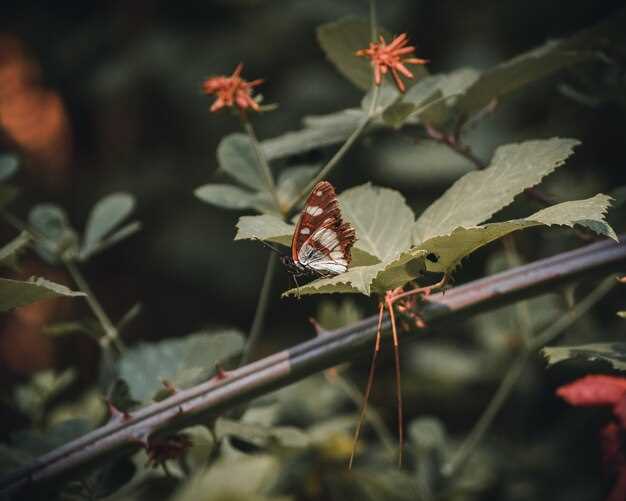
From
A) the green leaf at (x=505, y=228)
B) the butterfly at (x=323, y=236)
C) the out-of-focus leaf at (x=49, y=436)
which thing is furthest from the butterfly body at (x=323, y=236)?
the out-of-focus leaf at (x=49, y=436)

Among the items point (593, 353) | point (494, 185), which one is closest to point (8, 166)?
point (494, 185)

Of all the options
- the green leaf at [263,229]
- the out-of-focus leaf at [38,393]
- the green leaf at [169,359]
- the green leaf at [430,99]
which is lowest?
the out-of-focus leaf at [38,393]

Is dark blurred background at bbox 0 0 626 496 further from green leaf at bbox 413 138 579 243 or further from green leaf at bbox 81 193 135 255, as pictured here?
green leaf at bbox 413 138 579 243

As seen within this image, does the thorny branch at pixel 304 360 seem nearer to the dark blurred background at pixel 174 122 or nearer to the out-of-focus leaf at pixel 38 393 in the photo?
the out-of-focus leaf at pixel 38 393

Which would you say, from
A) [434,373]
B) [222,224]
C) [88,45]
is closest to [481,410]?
[434,373]

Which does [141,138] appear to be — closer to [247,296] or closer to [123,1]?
[123,1]

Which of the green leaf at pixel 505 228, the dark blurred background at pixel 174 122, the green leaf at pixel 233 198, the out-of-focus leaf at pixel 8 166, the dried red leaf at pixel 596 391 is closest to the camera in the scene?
the green leaf at pixel 505 228
